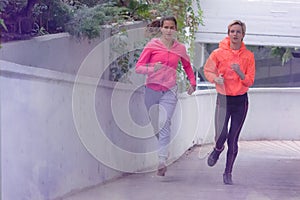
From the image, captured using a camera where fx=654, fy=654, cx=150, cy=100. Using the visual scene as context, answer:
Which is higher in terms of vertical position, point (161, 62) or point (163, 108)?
point (161, 62)

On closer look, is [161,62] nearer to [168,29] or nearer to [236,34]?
[168,29]

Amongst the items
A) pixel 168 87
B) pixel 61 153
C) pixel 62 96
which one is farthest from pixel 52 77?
pixel 168 87

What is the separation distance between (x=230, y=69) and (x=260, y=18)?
4.17 metres

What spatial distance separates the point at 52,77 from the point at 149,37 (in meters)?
3.88

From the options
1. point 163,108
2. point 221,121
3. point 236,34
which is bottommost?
point 221,121

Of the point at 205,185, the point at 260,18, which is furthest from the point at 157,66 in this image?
the point at 260,18

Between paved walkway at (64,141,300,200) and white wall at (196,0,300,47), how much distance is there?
230 cm

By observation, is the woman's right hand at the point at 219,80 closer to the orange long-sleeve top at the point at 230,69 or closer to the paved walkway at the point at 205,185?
the orange long-sleeve top at the point at 230,69

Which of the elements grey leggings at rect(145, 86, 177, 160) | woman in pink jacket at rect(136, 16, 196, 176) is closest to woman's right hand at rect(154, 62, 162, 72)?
woman in pink jacket at rect(136, 16, 196, 176)

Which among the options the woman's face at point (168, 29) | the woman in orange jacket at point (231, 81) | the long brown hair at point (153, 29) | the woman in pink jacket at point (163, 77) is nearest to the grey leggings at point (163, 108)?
the woman in pink jacket at point (163, 77)

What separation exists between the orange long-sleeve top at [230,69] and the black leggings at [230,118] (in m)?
0.08

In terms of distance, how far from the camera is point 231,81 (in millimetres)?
Answer: 7316

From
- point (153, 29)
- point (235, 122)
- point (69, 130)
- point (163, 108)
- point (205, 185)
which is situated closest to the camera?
point (69, 130)

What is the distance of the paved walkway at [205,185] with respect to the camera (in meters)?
6.34
